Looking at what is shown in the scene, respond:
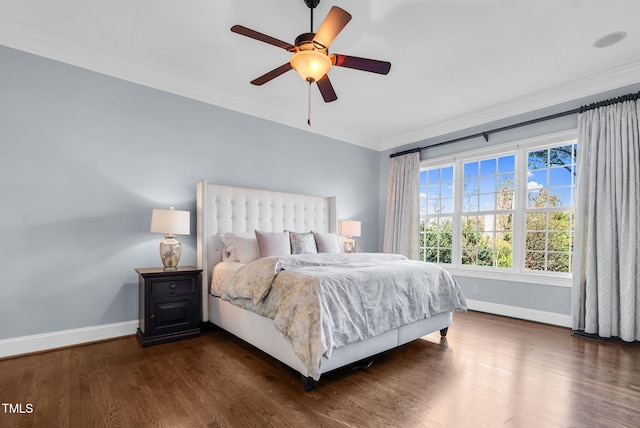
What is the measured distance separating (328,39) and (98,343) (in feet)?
11.0

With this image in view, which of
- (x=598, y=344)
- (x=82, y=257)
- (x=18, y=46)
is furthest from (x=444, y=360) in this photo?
(x=18, y=46)

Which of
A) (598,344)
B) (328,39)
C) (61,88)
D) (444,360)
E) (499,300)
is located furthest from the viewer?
(499,300)

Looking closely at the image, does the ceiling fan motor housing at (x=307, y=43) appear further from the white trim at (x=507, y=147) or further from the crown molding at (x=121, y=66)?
the white trim at (x=507, y=147)

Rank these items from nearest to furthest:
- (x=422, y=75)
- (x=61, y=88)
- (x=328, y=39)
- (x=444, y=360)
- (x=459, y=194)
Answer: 1. (x=328, y=39)
2. (x=444, y=360)
3. (x=61, y=88)
4. (x=422, y=75)
5. (x=459, y=194)

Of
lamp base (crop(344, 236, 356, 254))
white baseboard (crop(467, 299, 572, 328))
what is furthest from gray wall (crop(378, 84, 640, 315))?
lamp base (crop(344, 236, 356, 254))

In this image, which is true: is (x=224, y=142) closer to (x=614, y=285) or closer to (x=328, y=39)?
(x=328, y=39)

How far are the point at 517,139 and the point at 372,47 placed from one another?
2.55 m

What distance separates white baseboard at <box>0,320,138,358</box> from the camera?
8.64 ft

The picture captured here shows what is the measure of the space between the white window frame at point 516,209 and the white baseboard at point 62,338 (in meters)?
4.39

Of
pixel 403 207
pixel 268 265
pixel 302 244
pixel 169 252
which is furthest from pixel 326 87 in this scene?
pixel 403 207

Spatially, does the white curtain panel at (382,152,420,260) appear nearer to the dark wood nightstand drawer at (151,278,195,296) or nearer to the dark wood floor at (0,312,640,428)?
the dark wood floor at (0,312,640,428)

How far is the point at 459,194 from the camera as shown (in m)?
4.87

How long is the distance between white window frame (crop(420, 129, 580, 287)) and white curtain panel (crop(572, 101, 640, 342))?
0.29 m

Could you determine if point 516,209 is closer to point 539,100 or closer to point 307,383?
point 539,100
